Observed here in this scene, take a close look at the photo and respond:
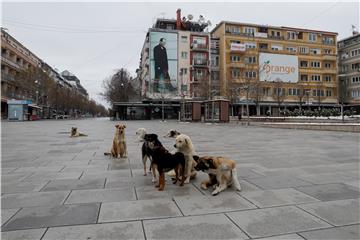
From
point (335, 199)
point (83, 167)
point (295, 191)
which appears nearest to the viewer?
point (335, 199)

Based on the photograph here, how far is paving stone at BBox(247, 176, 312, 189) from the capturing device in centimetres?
507

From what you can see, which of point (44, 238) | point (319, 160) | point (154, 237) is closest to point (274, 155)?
point (319, 160)

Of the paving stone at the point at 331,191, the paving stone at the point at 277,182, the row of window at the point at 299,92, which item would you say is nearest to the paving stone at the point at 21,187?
the paving stone at the point at 277,182

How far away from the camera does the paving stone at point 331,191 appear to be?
442 centimetres

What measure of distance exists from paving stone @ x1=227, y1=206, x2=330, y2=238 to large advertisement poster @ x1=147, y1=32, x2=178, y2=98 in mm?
53810

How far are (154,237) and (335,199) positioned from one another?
2.96m

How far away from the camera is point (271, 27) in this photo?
63844 mm

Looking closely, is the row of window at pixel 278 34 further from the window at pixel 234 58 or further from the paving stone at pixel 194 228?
the paving stone at pixel 194 228

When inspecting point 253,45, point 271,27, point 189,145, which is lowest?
point 189,145

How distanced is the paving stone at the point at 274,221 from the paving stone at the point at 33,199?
8.63 ft

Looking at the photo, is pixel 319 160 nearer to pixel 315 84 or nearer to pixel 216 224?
pixel 216 224

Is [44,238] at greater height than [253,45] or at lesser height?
lesser

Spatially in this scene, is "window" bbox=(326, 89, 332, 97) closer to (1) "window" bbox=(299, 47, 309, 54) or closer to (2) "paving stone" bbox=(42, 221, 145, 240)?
(1) "window" bbox=(299, 47, 309, 54)

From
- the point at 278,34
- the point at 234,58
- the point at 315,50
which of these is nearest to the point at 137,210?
the point at 234,58
